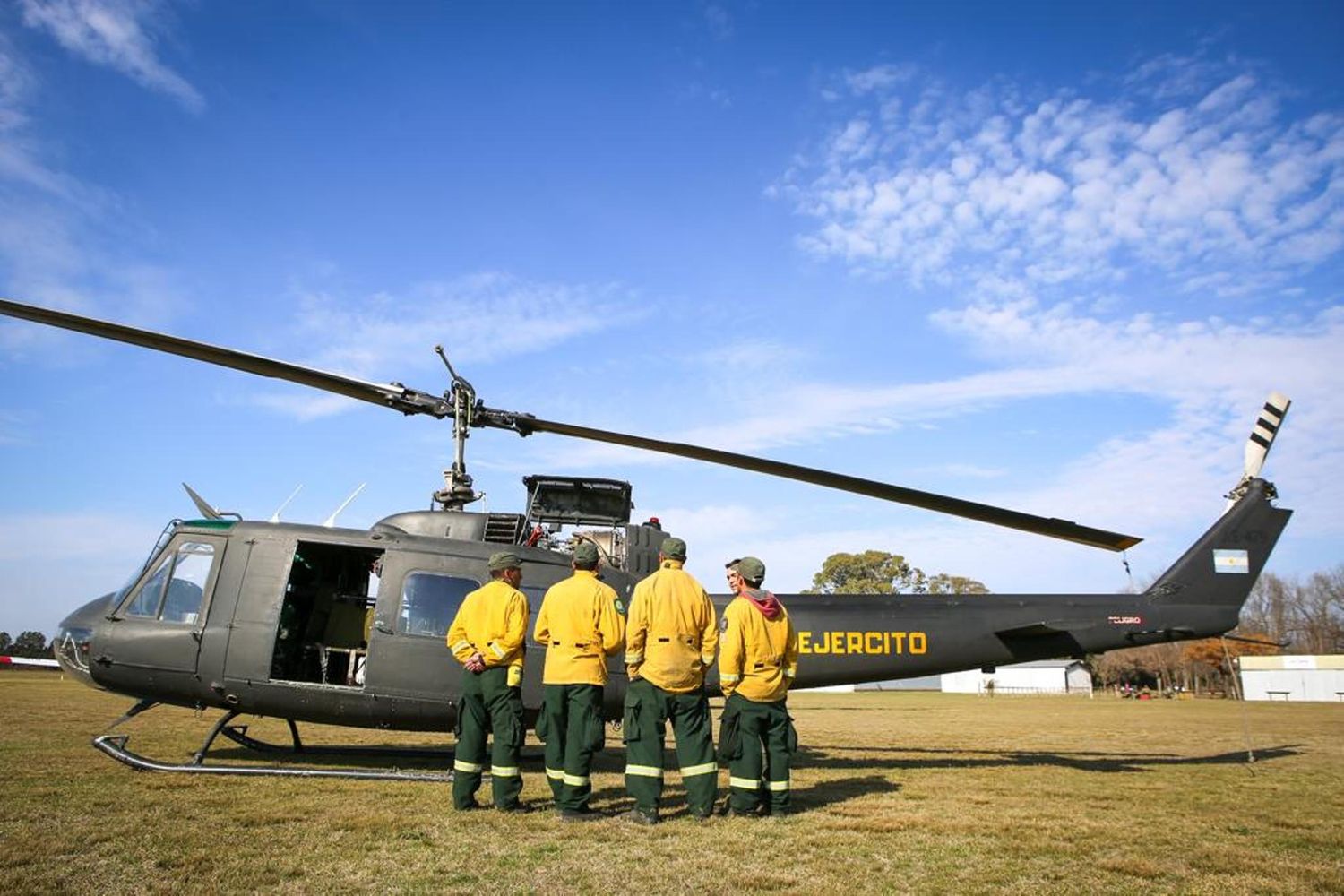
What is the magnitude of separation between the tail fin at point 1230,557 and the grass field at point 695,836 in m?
2.19

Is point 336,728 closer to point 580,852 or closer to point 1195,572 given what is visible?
point 580,852

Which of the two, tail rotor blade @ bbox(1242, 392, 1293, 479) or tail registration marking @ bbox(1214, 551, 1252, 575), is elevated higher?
tail rotor blade @ bbox(1242, 392, 1293, 479)

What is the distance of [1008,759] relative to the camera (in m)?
11.6

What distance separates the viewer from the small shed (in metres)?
72.3

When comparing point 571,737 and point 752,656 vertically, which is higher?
point 752,656

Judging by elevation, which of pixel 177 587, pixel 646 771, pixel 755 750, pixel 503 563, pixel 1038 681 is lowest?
pixel 646 771

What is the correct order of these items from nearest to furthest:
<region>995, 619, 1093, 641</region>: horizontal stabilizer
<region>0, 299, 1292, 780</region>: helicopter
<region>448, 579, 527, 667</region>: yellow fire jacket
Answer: <region>448, 579, 527, 667</region>: yellow fire jacket, <region>0, 299, 1292, 780</region>: helicopter, <region>995, 619, 1093, 641</region>: horizontal stabilizer

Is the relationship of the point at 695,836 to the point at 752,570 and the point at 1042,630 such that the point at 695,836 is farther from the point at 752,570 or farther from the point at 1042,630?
the point at 1042,630

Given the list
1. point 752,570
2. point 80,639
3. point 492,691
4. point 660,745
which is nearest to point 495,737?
point 492,691

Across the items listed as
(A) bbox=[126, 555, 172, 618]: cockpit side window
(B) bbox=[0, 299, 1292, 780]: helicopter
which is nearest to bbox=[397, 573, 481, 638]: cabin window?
(B) bbox=[0, 299, 1292, 780]: helicopter

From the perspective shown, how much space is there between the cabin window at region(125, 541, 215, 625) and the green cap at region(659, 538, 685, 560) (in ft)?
18.2

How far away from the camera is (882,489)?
8.48 meters

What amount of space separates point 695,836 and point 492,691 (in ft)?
7.06

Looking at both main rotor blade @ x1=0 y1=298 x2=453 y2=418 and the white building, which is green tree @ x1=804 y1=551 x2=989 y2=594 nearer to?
the white building
